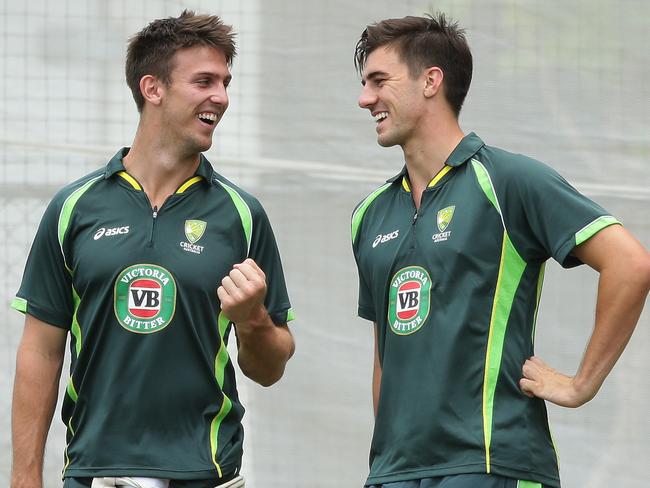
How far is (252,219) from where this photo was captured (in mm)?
3805

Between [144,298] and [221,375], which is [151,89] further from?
[221,375]

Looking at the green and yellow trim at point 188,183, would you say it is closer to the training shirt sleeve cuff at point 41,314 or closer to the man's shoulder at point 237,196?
the man's shoulder at point 237,196

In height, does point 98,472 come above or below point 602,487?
above

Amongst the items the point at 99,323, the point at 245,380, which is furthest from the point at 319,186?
the point at 99,323

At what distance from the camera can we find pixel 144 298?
362cm

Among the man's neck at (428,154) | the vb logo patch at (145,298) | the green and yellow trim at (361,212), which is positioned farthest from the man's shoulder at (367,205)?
the vb logo patch at (145,298)

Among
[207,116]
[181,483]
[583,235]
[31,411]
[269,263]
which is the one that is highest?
[207,116]

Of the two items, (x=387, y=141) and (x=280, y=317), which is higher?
(x=387, y=141)

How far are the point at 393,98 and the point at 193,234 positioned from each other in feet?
2.22

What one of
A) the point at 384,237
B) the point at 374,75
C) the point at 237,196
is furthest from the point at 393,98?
the point at 237,196

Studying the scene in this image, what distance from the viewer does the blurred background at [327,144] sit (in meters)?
5.00

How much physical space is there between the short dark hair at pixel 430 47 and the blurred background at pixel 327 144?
123cm

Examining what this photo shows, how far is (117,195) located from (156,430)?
0.67 metres

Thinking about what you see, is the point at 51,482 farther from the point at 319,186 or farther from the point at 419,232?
the point at 419,232
